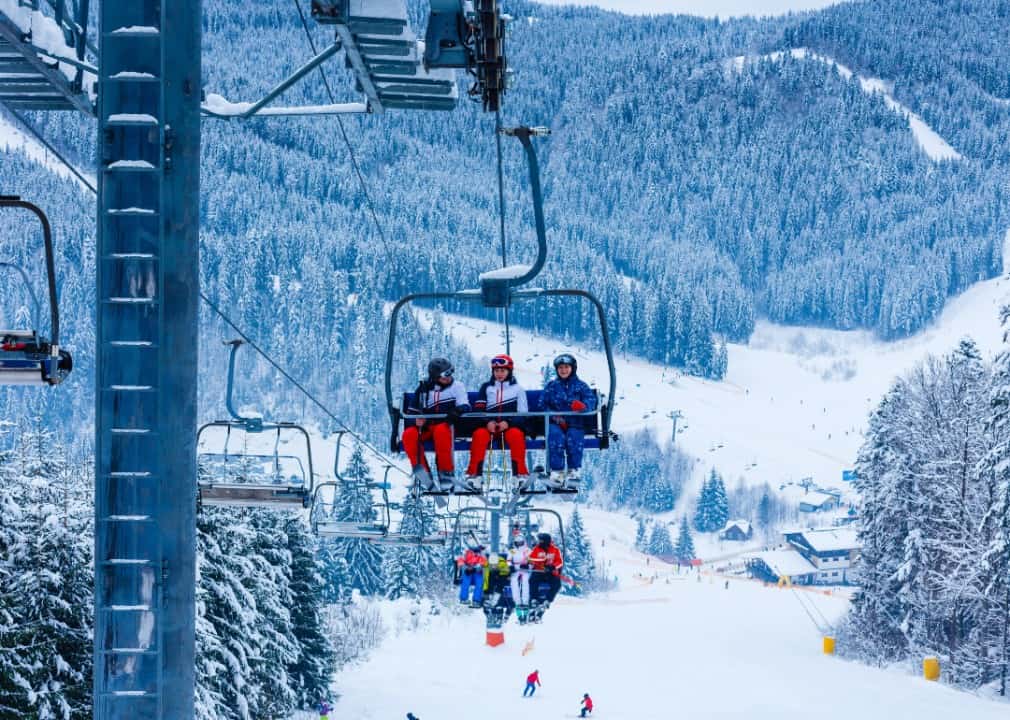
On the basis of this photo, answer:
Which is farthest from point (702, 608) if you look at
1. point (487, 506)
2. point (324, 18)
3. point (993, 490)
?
point (324, 18)

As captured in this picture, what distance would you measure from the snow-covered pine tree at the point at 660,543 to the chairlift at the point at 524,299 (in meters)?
117

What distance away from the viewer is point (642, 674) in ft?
135

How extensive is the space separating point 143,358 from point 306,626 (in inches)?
1230

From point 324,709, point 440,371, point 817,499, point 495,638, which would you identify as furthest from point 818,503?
point 440,371

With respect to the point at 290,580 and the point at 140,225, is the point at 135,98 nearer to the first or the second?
the point at 140,225

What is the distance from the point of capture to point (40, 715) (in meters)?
18.8

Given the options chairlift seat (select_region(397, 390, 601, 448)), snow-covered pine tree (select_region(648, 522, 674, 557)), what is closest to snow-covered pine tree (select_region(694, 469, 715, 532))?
snow-covered pine tree (select_region(648, 522, 674, 557))

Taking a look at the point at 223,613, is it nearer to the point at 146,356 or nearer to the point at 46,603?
the point at 46,603

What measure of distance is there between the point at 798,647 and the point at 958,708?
16.7m

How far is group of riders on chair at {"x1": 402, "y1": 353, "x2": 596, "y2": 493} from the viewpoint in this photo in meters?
11.6

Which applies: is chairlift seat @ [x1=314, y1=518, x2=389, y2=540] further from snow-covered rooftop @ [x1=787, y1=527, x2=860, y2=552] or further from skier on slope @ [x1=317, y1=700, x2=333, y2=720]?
snow-covered rooftop @ [x1=787, y1=527, x2=860, y2=552]

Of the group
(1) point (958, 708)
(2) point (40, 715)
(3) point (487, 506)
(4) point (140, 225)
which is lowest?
(1) point (958, 708)

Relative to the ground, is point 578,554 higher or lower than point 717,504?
higher

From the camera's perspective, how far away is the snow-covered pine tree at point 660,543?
5026 inches
